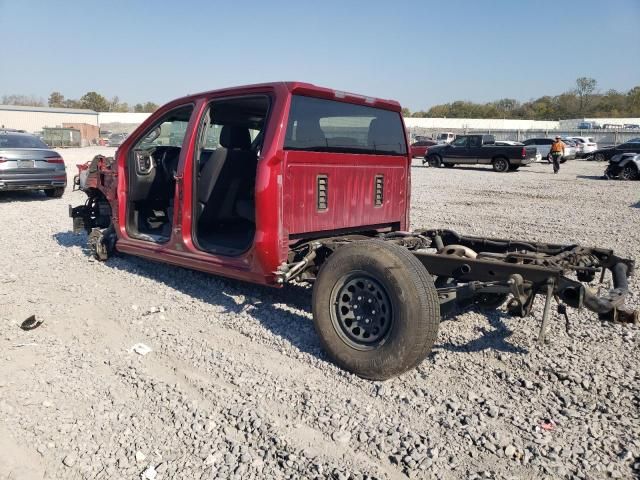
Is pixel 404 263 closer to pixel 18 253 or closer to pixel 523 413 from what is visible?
pixel 523 413

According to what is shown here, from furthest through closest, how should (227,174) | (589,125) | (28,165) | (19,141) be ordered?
(589,125) < (19,141) < (28,165) < (227,174)

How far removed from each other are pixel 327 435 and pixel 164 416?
950 millimetres

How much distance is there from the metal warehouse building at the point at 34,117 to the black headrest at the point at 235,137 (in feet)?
223

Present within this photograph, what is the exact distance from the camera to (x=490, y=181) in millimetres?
19359

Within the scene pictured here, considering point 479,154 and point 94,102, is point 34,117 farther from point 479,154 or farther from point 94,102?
point 479,154

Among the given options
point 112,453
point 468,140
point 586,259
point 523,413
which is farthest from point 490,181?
point 112,453

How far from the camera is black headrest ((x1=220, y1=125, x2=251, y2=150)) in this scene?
538 centimetres

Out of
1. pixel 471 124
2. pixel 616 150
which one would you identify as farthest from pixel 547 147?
pixel 471 124

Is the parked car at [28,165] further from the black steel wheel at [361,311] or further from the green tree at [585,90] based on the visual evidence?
the green tree at [585,90]

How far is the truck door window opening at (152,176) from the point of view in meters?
5.71

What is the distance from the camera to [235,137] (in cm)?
550

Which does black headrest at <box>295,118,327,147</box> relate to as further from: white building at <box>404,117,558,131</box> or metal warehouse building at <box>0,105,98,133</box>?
metal warehouse building at <box>0,105,98,133</box>

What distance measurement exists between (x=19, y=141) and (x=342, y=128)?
9880mm

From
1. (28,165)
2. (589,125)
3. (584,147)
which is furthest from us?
(589,125)
